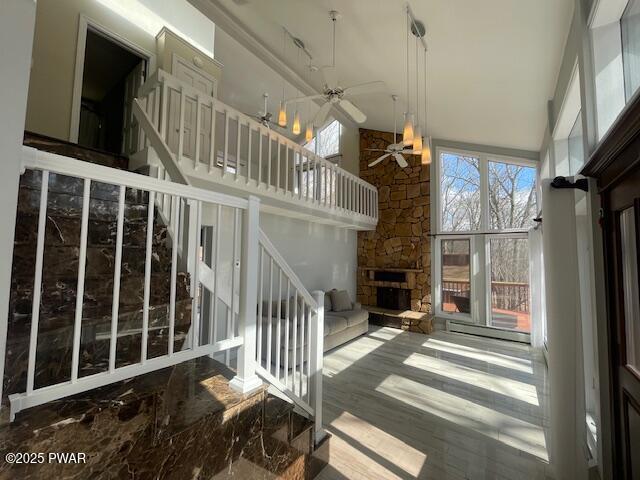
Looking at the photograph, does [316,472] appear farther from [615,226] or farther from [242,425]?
[615,226]

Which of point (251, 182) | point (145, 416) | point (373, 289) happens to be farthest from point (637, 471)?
point (373, 289)

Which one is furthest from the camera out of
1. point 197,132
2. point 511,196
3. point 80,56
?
point 511,196

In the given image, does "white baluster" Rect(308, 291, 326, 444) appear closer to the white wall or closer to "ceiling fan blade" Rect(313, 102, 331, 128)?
"ceiling fan blade" Rect(313, 102, 331, 128)

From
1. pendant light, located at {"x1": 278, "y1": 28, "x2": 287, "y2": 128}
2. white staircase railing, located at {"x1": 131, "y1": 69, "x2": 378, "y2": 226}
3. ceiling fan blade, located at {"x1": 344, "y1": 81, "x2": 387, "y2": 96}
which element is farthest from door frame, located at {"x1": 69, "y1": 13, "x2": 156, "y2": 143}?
ceiling fan blade, located at {"x1": 344, "y1": 81, "x2": 387, "y2": 96}

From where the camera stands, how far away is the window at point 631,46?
5.49 feet

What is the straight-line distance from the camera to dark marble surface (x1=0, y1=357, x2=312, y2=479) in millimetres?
1023

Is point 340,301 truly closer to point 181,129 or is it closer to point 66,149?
point 181,129

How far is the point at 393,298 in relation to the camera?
23.1ft

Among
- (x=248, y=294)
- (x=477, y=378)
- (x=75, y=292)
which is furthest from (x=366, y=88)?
(x=477, y=378)

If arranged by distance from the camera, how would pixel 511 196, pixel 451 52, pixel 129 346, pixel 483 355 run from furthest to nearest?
1. pixel 511 196
2. pixel 483 355
3. pixel 451 52
4. pixel 129 346

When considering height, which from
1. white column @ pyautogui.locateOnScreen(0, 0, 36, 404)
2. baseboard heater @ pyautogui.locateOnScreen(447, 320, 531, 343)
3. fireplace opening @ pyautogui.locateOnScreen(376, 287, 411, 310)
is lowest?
baseboard heater @ pyautogui.locateOnScreen(447, 320, 531, 343)

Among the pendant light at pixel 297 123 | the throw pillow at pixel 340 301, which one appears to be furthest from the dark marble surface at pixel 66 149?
the throw pillow at pixel 340 301

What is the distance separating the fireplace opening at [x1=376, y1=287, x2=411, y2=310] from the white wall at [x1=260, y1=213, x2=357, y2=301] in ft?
2.37

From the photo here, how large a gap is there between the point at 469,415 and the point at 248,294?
2.72 m
